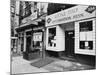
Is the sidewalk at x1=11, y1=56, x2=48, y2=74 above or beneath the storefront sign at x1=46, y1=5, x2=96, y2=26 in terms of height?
beneath

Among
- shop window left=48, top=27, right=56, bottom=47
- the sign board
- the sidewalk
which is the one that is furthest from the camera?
shop window left=48, top=27, right=56, bottom=47

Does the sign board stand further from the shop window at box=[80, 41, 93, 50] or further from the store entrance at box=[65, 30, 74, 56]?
the shop window at box=[80, 41, 93, 50]

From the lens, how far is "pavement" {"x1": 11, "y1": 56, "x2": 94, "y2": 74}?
2673 mm

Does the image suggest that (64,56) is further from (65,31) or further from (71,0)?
(71,0)

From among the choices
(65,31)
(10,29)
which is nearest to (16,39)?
(10,29)

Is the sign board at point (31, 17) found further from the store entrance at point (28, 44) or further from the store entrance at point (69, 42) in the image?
the store entrance at point (69, 42)

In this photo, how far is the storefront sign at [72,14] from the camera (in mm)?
3008

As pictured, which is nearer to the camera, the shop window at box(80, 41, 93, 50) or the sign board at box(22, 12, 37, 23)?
the sign board at box(22, 12, 37, 23)

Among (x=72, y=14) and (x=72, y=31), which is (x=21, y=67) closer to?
(x=72, y=31)

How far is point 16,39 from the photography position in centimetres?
269

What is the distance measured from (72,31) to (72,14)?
0.43 metres

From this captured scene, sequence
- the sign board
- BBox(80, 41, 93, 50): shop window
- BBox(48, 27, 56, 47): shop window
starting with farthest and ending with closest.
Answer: BBox(80, 41, 93, 50): shop window, BBox(48, 27, 56, 47): shop window, the sign board

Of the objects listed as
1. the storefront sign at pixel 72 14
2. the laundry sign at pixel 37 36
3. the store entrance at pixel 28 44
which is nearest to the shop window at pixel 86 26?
the storefront sign at pixel 72 14

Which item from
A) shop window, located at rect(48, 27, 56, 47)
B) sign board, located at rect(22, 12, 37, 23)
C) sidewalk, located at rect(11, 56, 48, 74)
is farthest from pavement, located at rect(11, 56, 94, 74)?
sign board, located at rect(22, 12, 37, 23)
